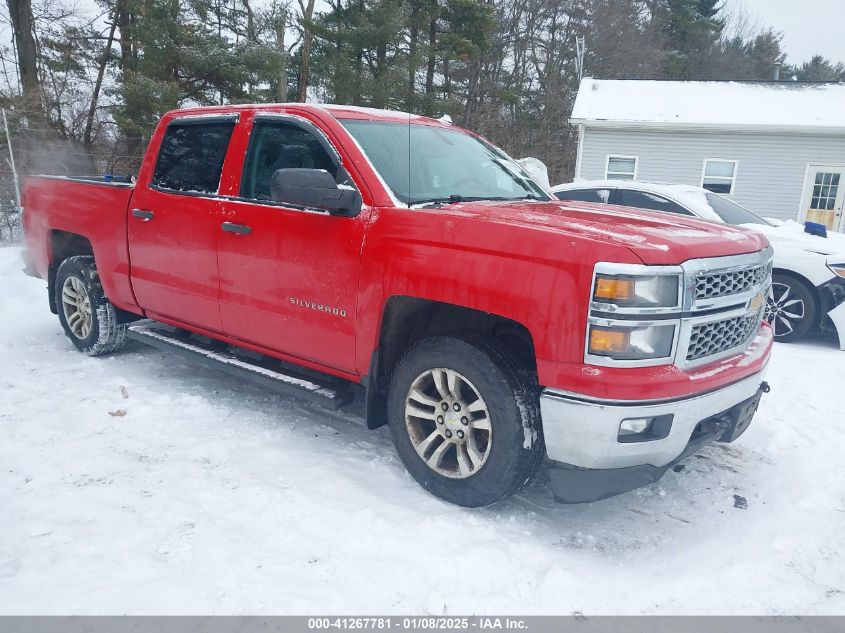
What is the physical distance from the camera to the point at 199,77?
1756 centimetres

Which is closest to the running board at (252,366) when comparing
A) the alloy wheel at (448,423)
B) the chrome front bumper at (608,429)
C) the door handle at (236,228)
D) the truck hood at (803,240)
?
the alloy wheel at (448,423)

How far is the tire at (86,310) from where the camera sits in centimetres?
502

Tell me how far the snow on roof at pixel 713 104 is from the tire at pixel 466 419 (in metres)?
15.1

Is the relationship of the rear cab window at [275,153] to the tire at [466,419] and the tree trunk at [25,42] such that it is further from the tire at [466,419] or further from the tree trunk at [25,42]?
the tree trunk at [25,42]

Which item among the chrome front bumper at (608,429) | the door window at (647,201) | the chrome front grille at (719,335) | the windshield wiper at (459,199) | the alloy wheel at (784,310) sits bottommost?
the alloy wheel at (784,310)

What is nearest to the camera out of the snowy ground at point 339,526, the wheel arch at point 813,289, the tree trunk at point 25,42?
the snowy ground at point 339,526

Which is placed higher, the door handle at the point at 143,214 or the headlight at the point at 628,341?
the door handle at the point at 143,214

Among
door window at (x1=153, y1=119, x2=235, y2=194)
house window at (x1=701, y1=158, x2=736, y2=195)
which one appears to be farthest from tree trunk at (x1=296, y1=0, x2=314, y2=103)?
door window at (x1=153, y1=119, x2=235, y2=194)

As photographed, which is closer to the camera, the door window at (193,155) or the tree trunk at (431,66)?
the door window at (193,155)

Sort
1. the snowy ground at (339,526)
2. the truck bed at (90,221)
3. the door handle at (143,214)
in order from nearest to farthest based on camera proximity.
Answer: the snowy ground at (339,526) < the door handle at (143,214) < the truck bed at (90,221)

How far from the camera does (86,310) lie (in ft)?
16.9

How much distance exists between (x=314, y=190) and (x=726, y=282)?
2034 millimetres

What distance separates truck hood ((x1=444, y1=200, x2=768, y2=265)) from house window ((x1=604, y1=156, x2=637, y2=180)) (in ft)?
47.7

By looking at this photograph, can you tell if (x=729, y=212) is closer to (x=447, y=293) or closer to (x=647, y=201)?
(x=647, y=201)
